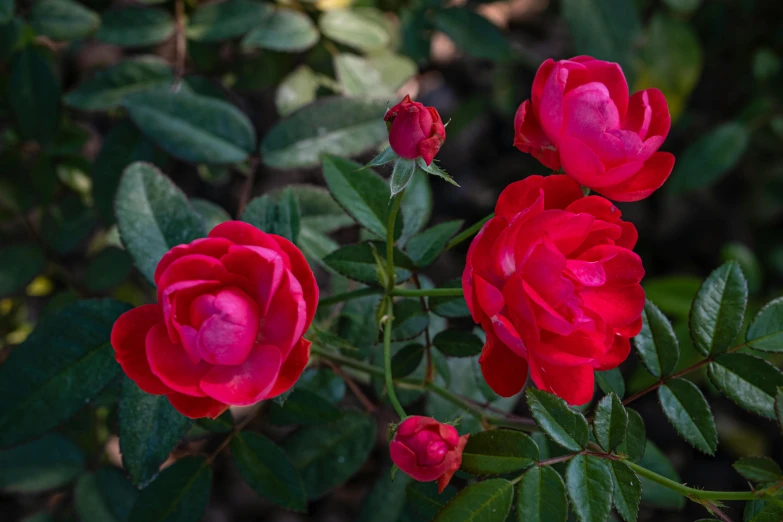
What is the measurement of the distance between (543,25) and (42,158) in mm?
2104

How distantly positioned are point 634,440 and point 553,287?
0.35 m

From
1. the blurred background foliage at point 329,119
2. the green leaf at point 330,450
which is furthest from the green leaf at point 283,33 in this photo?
the green leaf at point 330,450

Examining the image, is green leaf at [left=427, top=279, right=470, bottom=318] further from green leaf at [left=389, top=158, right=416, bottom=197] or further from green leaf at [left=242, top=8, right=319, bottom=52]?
green leaf at [left=242, top=8, right=319, bottom=52]

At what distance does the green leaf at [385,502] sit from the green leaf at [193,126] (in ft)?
2.54

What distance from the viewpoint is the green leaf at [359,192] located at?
111 cm

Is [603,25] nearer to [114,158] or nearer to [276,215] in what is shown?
[276,215]

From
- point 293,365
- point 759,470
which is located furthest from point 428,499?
point 759,470

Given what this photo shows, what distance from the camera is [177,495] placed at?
114cm

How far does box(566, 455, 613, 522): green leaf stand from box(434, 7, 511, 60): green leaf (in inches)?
50.4

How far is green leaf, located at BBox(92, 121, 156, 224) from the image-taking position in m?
1.55

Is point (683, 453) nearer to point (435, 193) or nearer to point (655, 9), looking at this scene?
point (435, 193)

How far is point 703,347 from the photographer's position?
1.05 metres

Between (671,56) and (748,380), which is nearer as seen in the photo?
(748,380)

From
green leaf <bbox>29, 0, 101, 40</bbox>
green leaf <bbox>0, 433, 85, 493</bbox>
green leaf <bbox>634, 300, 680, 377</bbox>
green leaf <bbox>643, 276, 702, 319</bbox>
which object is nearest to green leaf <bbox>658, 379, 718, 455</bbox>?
green leaf <bbox>634, 300, 680, 377</bbox>
